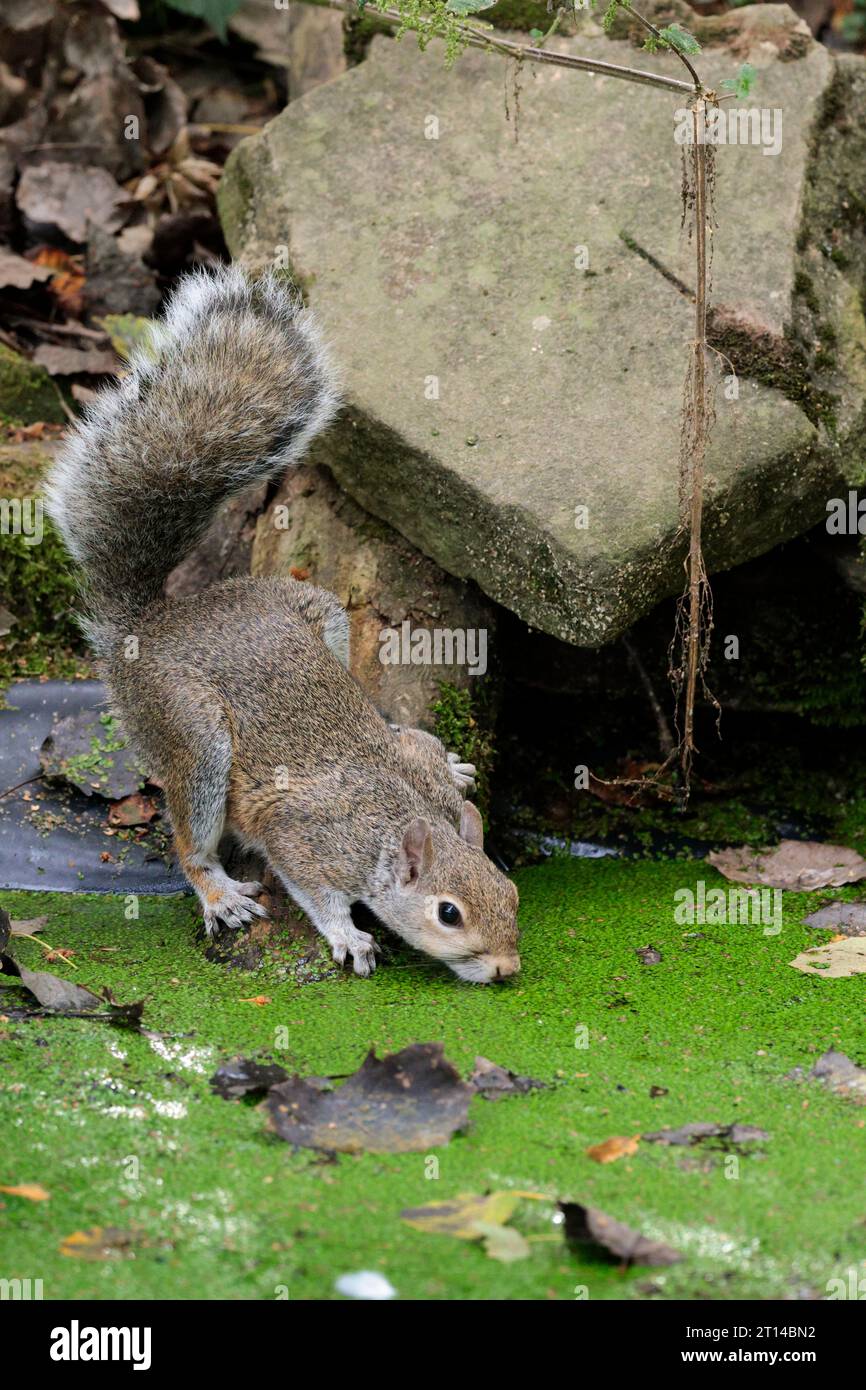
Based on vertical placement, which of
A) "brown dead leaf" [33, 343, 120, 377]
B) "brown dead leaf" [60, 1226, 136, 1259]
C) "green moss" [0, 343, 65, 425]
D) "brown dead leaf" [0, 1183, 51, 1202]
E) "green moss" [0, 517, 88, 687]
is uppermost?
"brown dead leaf" [33, 343, 120, 377]

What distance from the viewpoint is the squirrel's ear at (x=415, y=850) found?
15.0ft

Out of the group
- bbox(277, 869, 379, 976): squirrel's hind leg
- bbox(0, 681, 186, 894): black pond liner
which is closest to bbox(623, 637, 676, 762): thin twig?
bbox(277, 869, 379, 976): squirrel's hind leg

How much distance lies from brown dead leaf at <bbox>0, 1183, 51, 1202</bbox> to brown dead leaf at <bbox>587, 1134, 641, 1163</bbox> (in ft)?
4.00

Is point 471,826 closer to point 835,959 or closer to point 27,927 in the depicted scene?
point 835,959

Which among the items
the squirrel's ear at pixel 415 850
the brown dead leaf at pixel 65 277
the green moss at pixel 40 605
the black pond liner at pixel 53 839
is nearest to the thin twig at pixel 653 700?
the squirrel's ear at pixel 415 850

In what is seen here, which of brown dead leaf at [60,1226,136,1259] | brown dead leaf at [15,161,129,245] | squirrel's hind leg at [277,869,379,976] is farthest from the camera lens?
brown dead leaf at [15,161,129,245]

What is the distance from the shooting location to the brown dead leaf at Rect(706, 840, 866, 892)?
17.7 ft

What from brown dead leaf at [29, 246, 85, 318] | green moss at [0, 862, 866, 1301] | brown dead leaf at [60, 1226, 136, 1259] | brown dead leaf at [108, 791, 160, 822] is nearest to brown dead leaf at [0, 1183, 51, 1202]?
green moss at [0, 862, 866, 1301]

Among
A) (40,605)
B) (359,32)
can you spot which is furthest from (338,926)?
(359,32)

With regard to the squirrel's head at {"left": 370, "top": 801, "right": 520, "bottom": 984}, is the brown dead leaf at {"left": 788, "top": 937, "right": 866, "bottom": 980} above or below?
below

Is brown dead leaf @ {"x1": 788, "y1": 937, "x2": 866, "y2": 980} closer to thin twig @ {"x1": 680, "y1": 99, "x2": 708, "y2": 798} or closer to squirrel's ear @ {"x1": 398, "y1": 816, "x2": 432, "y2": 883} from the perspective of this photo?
thin twig @ {"x1": 680, "y1": 99, "x2": 708, "y2": 798}

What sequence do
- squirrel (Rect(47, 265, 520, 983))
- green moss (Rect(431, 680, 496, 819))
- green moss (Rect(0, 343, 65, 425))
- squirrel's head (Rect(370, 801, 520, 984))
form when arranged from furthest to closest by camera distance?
1. green moss (Rect(0, 343, 65, 425))
2. green moss (Rect(431, 680, 496, 819))
3. squirrel (Rect(47, 265, 520, 983))
4. squirrel's head (Rect(370, 801, 520, 984))

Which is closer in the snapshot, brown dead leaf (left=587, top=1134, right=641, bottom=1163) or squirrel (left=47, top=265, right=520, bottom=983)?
brown dead leaf (left=587, top=1134, right=641, bottom=1163)

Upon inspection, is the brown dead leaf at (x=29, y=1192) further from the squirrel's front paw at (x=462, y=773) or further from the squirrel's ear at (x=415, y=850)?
the squirrel's front paw at (x=462, y=773)
